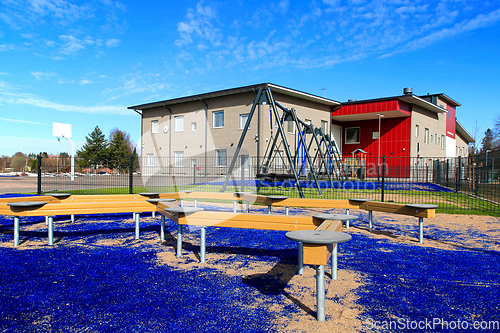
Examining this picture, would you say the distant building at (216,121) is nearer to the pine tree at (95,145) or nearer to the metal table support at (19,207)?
the metal table support at (19,207)

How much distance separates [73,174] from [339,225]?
692 inches

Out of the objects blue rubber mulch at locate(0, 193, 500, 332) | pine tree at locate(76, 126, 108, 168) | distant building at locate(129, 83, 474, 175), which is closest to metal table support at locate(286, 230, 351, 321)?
blue rubber mulch at locate(0, 193, 500, 332)

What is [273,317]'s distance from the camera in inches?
112

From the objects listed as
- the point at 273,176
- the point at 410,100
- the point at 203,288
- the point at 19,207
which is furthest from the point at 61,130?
the point at 410,100

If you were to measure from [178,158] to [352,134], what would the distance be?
19573 mm

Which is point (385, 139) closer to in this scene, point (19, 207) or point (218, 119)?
point (218, 119)

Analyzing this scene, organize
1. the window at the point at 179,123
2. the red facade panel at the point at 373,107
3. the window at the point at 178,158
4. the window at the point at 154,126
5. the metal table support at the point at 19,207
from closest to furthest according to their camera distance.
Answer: the metal table support at the point at 19,207, the red facade panel at the point at 373,107, the window at the point at 178,158, the window at the point at 179,123, the window at the point at 154,126

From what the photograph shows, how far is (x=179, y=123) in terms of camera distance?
30.5 meters

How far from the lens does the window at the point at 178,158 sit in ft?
97.0

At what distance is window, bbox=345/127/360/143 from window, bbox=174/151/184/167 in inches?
732

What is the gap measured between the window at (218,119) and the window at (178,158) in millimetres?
4717

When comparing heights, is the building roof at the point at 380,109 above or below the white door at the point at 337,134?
above

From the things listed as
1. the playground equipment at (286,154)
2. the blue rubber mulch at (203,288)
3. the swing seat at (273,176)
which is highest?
the playground equipment at (286,154)

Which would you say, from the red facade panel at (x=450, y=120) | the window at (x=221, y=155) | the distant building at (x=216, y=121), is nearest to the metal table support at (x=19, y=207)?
the distant building at (x=216, y=121)
